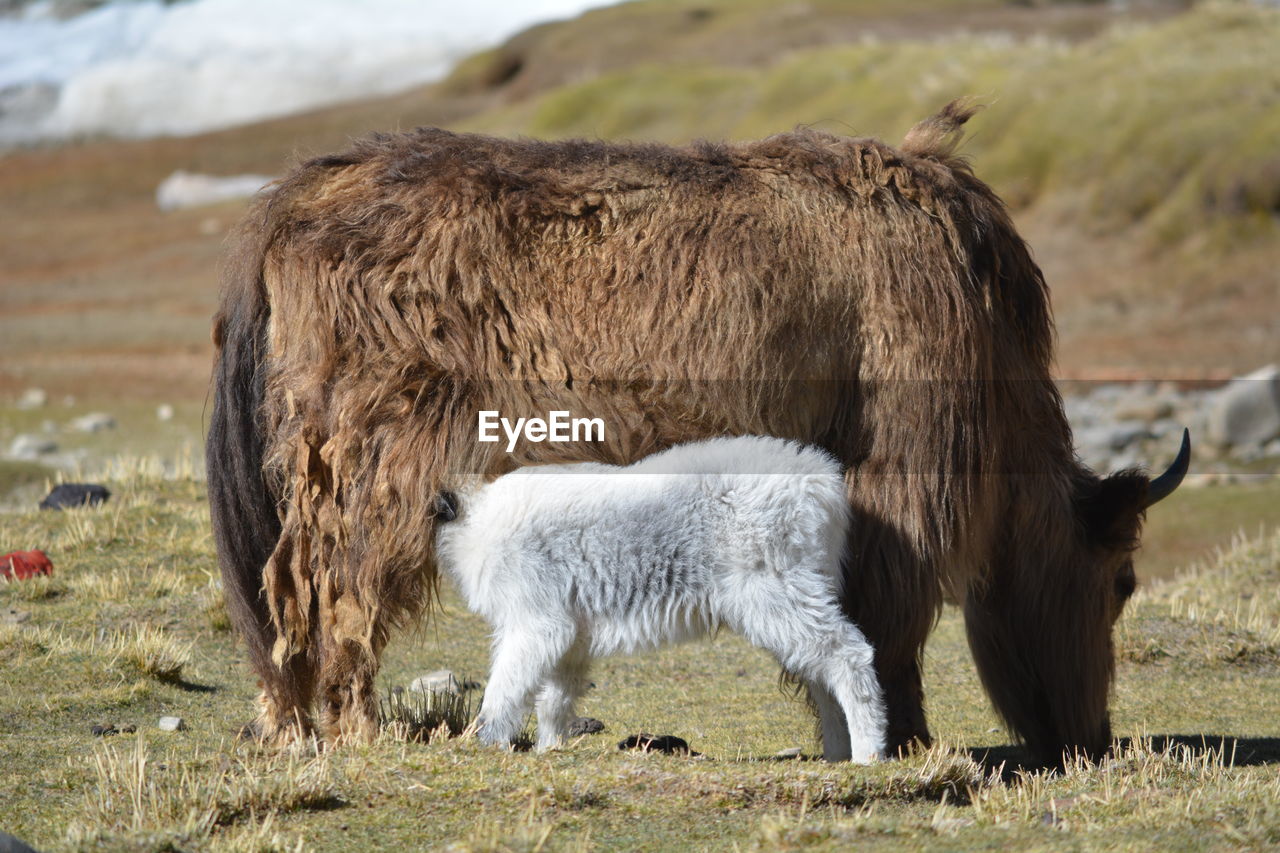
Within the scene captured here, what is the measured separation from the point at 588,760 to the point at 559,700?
0.63 metres

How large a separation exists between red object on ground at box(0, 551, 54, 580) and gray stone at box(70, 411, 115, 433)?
9.62 m

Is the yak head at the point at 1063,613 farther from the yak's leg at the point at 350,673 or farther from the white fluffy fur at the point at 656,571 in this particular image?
the yak's leg at the point at 350,673

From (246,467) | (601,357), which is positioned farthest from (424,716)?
(601,357)

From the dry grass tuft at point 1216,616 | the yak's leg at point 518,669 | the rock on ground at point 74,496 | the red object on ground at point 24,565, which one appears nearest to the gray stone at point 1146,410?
the dry grass tuft at point 1216,616

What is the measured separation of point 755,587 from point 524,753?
0.97 m

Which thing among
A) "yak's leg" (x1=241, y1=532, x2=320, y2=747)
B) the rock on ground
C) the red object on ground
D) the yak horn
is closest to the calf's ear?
"yak's leg" (x1=241, y1=532, x2=320, y2=747)

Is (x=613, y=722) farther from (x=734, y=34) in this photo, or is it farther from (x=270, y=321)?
(x=734, y=34)

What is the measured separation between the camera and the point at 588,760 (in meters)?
4.83

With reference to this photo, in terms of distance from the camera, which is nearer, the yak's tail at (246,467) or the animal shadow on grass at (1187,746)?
the yak's tail at (246,467)

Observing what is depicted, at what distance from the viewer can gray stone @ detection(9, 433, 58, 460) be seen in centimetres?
1543

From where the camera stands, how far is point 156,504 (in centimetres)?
969

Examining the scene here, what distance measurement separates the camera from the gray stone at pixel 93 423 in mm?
17328

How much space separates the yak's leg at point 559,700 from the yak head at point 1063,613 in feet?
5.78

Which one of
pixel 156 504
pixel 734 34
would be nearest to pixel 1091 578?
pixel 156 504
